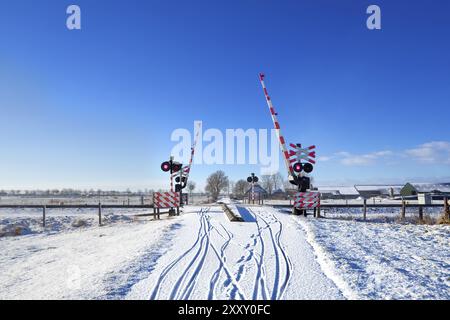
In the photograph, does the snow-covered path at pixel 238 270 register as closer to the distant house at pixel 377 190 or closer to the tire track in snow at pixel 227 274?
the tire track in snow at pixel 227 274

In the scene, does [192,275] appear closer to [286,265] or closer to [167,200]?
[286,265]

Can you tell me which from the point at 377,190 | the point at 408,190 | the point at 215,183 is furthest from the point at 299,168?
the point at 377,190

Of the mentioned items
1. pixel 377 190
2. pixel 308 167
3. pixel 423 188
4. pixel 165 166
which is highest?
pixel 165 166

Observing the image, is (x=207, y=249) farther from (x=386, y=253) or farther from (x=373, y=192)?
(x=373, y=192)

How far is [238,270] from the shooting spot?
5.33 metres

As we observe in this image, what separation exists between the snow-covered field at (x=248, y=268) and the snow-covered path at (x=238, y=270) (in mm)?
14

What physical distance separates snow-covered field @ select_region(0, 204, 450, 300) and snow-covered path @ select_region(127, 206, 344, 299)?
1cm

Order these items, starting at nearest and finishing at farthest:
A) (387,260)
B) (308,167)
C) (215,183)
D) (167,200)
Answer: (387,260) → (308,167) → (167,200) → (215,183)

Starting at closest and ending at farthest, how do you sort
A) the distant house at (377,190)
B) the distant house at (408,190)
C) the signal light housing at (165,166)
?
the signal light housing at (165,166)
the distant house at (408,190)
the distant house at (377,190)

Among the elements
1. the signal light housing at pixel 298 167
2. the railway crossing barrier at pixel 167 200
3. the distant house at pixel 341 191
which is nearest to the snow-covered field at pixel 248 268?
the signal light housing at pixel 298 167

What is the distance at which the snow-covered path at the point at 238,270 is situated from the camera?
4262 mm

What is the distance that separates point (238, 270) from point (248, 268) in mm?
210

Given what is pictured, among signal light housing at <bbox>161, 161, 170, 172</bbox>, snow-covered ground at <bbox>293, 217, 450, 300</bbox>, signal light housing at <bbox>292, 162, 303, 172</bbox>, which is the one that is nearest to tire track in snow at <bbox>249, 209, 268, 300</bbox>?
snow-covered ground at <bbox>293, 217, 450, 300</bbox>
